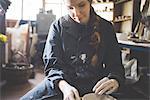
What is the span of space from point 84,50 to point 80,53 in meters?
0.03

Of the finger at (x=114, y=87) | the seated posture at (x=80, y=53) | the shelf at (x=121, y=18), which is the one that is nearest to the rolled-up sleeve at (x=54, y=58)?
the seated posture at (x=80, y=53)

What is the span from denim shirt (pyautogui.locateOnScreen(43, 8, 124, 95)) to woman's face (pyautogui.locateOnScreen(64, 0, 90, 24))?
3cm

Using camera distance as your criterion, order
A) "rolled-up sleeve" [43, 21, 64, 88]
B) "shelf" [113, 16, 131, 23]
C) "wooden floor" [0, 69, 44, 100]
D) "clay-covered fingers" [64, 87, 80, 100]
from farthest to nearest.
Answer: "shelf" [113, 16, 131, 23]
"wooden floor" [0, 69, 44, 100]
"rolled-up sleeve" [43, 21, 64, 88]
"clay-covered fingers" [64, 87, 80, 100]

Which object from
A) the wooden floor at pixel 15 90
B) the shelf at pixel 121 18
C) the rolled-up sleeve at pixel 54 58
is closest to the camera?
the rolled-up sleeve at pixel 54 58

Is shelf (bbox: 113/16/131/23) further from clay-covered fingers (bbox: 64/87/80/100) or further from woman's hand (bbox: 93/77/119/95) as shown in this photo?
clay-covered fingers (bbox: 64/87/80/100)

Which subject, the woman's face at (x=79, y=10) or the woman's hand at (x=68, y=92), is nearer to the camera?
the woman's hand at (x=68, y=92)

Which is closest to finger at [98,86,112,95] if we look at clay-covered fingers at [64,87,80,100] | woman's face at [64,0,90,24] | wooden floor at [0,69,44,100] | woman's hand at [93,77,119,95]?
woman's hand at [93,77,119,95]

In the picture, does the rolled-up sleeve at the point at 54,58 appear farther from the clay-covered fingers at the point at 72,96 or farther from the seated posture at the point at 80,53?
the clay-covered fingers at the point at 72,96

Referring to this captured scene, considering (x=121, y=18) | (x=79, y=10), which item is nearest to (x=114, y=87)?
(x=79, y=10)

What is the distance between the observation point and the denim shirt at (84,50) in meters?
1.13

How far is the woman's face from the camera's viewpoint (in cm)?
110

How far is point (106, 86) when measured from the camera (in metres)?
1.01

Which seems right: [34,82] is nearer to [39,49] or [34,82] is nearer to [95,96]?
[39,49]

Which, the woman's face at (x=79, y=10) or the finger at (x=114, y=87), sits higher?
the woman's face at (x=79, y=10)
